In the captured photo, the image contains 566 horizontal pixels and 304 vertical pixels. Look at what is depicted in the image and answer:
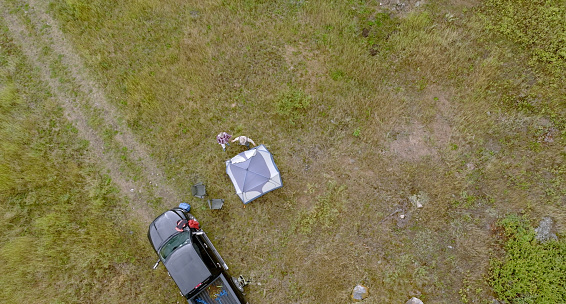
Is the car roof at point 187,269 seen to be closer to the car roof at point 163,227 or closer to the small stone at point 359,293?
the car roof at point 163,227

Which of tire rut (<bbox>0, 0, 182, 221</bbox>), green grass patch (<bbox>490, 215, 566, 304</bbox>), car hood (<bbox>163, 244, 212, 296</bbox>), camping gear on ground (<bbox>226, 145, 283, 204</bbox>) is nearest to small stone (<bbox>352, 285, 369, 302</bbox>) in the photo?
green grass patch (<bbox>490, 215, 566, 304</bbox>)

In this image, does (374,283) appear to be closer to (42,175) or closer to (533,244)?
(533,244)

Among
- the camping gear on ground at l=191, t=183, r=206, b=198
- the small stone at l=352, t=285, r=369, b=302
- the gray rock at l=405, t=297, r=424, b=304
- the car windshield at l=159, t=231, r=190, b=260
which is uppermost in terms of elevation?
the camping gear on ground at l=191, t=183, r=206, b=198

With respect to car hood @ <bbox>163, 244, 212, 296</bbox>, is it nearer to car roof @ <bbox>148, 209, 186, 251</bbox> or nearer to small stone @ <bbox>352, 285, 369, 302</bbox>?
car roof @ <bbox>148, 209, 186, 251</bbox>

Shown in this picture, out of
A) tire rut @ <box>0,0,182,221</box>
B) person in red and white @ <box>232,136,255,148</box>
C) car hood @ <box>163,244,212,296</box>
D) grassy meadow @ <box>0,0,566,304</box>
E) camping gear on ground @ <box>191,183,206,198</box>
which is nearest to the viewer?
car hood @ <box>163,244,212,296</box>

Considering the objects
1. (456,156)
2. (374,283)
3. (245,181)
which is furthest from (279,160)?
(456,156)

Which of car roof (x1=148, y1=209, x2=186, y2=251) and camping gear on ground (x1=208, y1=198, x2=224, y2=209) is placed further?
camping gear on ground (x1=208, y1=198, x2=224, y2=209)

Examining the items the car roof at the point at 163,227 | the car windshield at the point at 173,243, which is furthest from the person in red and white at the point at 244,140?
the car windshield at the point at 173,243
